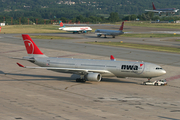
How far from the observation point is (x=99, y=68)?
45062 millimetres

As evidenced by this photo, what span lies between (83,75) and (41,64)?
27.3 ft

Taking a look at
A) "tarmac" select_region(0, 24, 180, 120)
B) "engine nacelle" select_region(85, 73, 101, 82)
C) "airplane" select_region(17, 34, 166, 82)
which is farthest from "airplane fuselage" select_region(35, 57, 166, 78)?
"tarmac" select_region(0, 24, 180, 120)

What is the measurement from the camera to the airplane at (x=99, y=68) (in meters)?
43.0

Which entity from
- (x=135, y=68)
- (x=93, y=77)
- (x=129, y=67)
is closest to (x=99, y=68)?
(x=93, y=77)

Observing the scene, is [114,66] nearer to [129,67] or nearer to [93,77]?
[129,67]

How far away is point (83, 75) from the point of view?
4559cm

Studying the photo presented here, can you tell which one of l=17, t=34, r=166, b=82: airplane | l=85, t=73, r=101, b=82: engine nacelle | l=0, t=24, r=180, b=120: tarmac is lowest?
l=0, t=24, r=180, b=120: tarmac

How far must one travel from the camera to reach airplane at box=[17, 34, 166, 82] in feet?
141

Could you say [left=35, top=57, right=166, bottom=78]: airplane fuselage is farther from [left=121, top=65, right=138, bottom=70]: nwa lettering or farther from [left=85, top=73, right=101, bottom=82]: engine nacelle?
[left=85, top=73, right=101, bottom=82]: engine nacelle

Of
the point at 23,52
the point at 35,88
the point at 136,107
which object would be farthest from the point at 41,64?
the point at 23,52

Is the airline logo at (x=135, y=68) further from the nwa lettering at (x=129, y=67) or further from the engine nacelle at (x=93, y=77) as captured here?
the engine nacelle at (x=93, y=77)

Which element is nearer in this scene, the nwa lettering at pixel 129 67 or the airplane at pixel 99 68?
the airplane at pixel 99 68

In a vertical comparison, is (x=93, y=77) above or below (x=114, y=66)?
below

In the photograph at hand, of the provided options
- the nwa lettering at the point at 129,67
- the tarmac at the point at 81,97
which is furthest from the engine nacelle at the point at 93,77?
the nwa lettering at the point at 129,67
